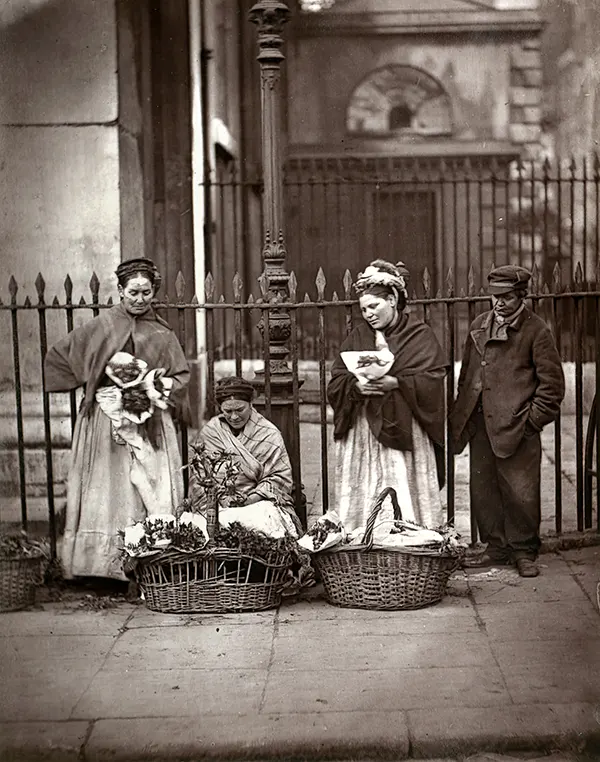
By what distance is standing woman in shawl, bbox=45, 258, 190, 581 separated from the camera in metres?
6.43

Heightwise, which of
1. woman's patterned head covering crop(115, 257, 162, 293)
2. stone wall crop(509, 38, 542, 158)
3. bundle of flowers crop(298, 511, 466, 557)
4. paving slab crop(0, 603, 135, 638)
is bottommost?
paving slab crop(0, 603, 135, 638)

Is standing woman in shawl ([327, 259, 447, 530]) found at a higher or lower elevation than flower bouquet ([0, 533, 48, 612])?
higher

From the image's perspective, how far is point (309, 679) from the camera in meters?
5.23

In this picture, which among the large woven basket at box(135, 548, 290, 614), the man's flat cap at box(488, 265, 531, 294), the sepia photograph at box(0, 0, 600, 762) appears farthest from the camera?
the man's flat cap at box(488, 265, 531, 294)

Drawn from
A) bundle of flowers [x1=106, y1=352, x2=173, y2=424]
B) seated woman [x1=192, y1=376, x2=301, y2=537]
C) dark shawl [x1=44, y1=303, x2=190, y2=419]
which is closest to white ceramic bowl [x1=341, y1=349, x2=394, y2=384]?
seated woman [x1=192, y1=376, x2=301, y2=537]

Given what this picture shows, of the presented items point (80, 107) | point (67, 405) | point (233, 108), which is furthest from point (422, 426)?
point (233, 108)

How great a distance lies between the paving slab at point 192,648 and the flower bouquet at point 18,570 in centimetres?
72

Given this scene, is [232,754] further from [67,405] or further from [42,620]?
[67,405]

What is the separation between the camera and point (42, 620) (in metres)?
6.10

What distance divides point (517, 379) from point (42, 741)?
3.34m

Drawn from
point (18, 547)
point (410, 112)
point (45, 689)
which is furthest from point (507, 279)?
point (410, 112)

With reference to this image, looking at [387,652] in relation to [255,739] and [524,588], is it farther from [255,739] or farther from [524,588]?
[524,588]

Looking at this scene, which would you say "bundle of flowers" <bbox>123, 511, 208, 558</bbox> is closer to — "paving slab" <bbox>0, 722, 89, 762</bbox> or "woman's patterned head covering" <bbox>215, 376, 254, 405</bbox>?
"woman's patterned head covering" <bbox>215, 376, 254, 405</bbox>

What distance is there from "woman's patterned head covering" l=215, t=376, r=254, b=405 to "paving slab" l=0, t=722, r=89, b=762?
85.0 inches
